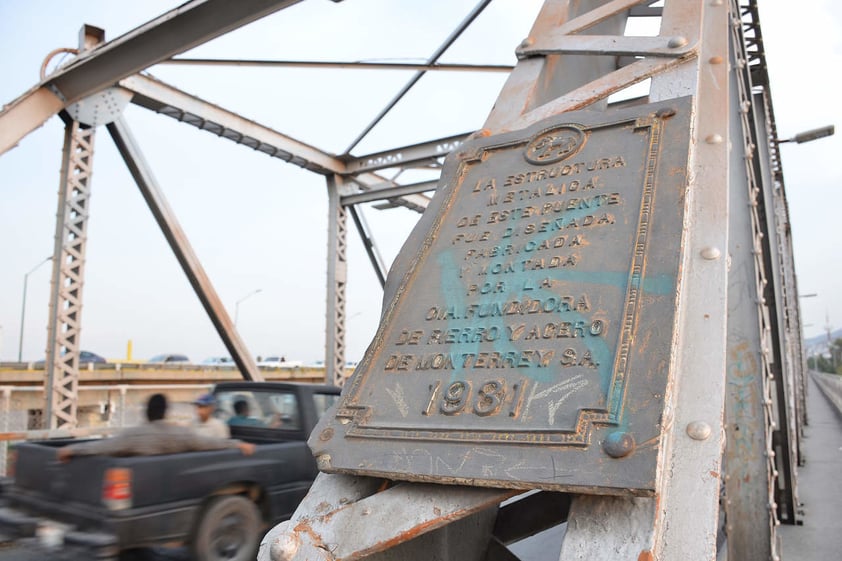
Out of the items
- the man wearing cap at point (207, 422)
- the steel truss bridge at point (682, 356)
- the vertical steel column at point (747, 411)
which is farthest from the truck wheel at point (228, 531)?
the vertical steel column at point (747, 411)

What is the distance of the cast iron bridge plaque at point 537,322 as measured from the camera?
7.40 feet

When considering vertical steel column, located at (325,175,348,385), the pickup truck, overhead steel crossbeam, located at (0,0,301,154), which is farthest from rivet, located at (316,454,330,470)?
vertical steel column, located at (325,175,348,385)

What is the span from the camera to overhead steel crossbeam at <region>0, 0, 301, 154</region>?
8633 millimetres

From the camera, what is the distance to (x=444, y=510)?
226cm

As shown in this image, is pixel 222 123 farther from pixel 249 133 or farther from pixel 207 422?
pixel 207 422

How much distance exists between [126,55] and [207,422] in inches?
226

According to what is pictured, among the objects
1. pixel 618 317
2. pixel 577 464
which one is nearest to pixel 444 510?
pixel 577 464

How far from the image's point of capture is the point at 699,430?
2.32 metres

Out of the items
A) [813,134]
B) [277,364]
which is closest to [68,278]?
[813,134]

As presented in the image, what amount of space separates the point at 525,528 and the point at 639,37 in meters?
2.86

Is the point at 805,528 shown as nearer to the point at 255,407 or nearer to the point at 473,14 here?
the point at 255,407

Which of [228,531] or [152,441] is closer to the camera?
[152,441]

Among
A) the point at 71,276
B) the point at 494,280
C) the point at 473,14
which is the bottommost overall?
the point at 494,280

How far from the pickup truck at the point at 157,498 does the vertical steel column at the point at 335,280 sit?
25.3 ft
